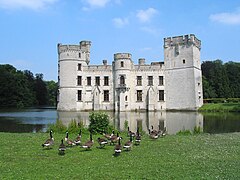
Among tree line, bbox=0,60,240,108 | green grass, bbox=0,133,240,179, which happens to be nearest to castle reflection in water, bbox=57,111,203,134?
green grass, bbox=0,133,240,179

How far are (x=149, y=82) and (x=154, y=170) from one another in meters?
39.6

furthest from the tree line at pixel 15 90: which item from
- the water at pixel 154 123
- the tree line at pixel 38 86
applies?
the water at pixel 154 123

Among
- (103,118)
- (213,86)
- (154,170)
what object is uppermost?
(213,86)

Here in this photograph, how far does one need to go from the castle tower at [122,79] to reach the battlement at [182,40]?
6639 mm

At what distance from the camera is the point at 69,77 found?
4553 centimetres

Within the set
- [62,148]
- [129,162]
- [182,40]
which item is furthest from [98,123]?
[182,40]

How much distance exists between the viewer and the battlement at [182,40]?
1731 inches

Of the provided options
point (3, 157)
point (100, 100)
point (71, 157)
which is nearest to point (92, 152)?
point (71, 157)

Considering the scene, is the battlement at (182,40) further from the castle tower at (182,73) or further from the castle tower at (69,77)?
the castle tower at (69,77)

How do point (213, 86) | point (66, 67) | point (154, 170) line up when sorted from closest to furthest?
point (154, 170), point (66, 67), point (213, 86)

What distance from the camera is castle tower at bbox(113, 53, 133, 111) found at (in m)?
44.5

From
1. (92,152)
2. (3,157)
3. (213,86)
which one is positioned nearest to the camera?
(3,157)

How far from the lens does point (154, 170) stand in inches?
285

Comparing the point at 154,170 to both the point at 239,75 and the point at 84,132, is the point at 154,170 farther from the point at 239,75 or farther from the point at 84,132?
the point at 239,75
